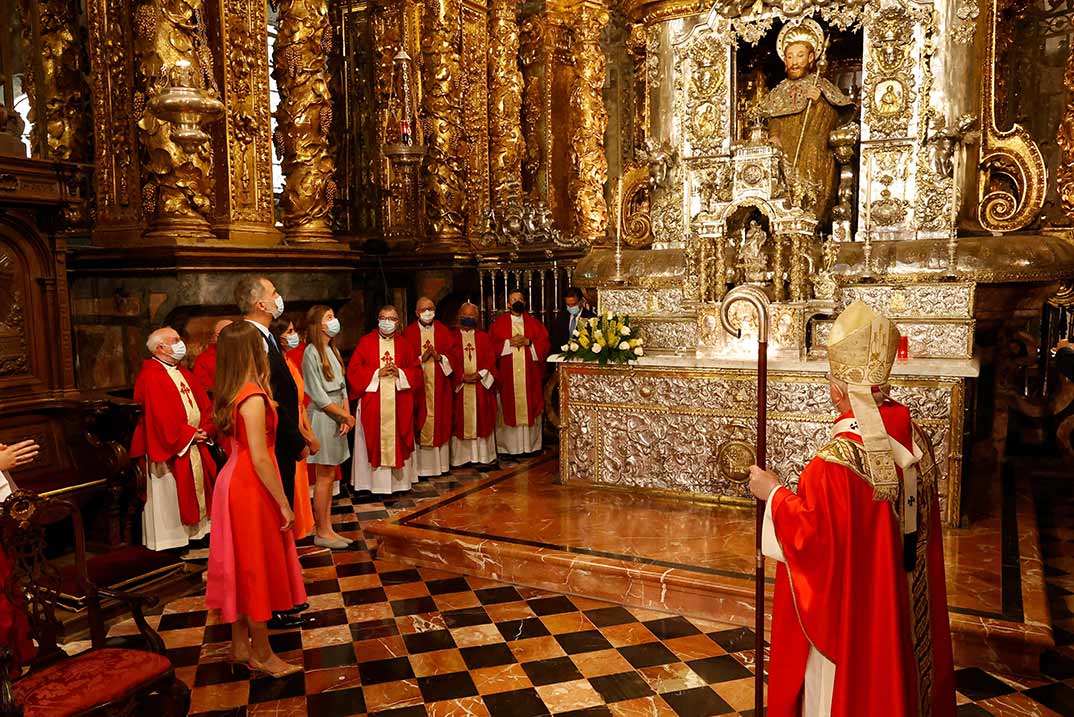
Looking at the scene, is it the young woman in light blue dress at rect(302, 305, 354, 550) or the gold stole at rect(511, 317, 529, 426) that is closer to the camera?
the young woman in light blue dress at rect(302, 305, 354, 550)

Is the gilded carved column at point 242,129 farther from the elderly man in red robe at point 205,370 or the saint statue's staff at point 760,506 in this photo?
the saint statue's staff at point 760,506

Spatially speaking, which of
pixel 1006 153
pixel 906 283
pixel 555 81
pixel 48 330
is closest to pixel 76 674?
pixel 48 330

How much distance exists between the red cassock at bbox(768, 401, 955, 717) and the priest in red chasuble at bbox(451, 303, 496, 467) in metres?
6.72

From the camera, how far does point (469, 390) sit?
31.5 ft

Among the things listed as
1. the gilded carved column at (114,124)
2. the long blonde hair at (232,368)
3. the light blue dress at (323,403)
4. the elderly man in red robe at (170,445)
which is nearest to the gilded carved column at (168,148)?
the gilded carved column at (114,124)

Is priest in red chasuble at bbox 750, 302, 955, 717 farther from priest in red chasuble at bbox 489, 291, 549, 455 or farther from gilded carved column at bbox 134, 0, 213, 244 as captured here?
priest in red chasuble at bbox 489, 291, 549, 455

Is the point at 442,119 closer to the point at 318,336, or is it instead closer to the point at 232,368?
the point at 318,336

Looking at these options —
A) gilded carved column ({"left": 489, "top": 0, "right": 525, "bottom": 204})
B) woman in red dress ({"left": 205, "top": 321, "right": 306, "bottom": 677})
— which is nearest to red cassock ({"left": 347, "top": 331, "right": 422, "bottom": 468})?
woman in red dress ({"left": 205, "top": 321, "right": 306, "bottom": 677})

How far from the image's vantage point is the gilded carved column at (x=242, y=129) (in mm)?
8516

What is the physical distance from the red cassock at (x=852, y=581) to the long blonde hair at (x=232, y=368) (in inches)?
108

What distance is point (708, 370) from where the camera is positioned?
23.2ft

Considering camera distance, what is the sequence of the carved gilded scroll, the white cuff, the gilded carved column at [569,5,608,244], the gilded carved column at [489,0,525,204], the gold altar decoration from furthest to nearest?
the gilded carved column at [569,5,608,244] < the gilded carved column at [489,0,525,204] < the gold altar decoration < the carved gilded scroll < the white cuff

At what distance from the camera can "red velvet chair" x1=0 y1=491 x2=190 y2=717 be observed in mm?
3199

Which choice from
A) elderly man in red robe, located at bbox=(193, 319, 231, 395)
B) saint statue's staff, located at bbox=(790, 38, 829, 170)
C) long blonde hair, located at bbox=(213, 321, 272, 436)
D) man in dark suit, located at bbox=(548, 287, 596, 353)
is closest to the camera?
long blonde hair, located at bbox=(213, 321, 272, 436)
